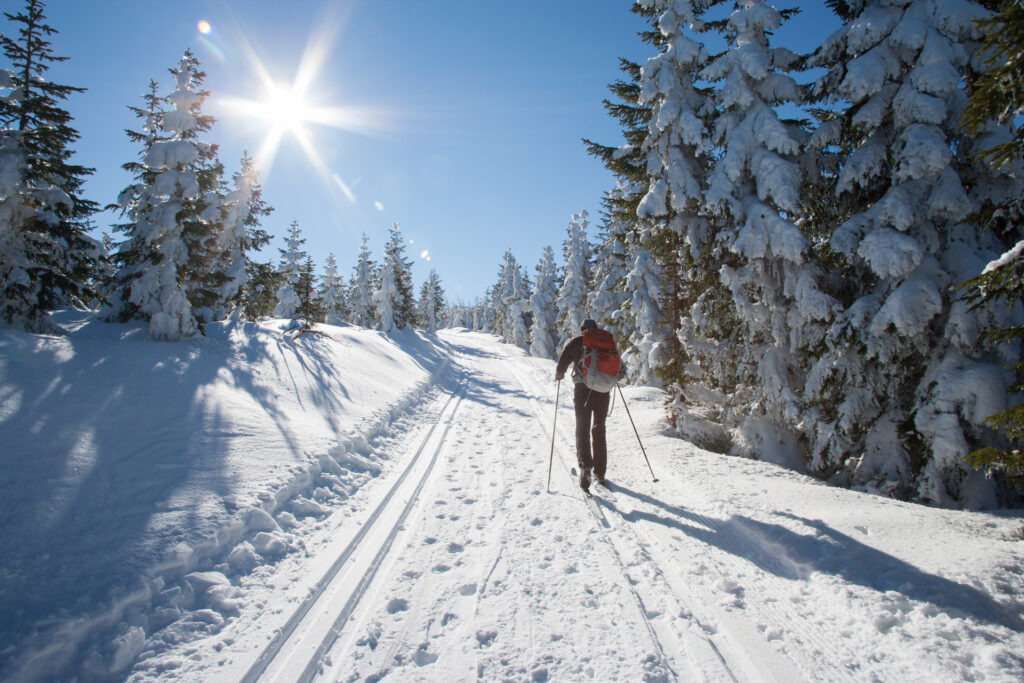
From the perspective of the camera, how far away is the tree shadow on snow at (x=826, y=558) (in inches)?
126

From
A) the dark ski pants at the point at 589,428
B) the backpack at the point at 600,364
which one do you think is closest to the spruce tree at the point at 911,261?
the backpack at the point at 600,364

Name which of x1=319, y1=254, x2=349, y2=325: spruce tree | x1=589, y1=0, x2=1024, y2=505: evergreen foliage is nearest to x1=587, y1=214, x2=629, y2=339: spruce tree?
x1=589, y1=0, x2=1024, y2=505: evergreen foliage

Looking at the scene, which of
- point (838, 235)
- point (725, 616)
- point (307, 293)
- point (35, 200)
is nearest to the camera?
point (725, 616)

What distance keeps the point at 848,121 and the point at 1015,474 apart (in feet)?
23.8

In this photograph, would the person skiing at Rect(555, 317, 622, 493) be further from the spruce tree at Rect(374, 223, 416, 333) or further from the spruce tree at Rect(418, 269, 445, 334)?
the spruce tree at Rect(418, 269, 445, 334)

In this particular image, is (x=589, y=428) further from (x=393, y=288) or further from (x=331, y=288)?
(x=331, y=288)

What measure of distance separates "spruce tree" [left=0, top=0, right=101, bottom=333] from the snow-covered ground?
9609 mm

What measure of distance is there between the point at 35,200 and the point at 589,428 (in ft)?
66.7

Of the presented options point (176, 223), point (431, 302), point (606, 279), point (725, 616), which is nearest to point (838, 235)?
point (725, 616)

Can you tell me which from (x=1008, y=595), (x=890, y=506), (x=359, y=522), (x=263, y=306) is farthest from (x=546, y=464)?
A: (x=263, y=306)

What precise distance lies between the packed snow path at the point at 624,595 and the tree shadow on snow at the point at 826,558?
2 cm

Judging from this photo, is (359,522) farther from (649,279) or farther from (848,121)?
(649,279)

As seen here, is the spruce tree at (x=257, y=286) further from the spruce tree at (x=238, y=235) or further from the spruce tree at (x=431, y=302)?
the spruce tree at (x=431, y=302)

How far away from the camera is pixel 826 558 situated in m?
4.00
